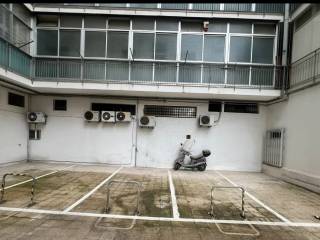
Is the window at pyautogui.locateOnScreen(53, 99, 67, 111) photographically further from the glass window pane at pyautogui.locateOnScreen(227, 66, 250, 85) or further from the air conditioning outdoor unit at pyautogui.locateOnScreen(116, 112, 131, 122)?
the glass window pane at pyautogui.locateOnScreen(227, 66, 250, 85)

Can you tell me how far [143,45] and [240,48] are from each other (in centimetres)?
441

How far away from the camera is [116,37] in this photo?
42.0 feet

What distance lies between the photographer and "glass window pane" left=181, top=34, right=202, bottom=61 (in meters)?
12.6

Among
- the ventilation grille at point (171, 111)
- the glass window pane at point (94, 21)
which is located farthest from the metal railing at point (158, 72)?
the ventilation grille at point (171, 111)

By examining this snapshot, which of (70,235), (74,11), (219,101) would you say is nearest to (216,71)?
(219,101)

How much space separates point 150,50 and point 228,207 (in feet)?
26.4

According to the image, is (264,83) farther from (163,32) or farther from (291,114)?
(163,32)

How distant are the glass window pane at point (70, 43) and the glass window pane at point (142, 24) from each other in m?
2.64

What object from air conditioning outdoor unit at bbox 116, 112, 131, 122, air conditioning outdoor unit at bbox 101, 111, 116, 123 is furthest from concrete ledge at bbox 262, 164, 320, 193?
air conditioning outdoor unit at bbox 101, 111, 116, 123

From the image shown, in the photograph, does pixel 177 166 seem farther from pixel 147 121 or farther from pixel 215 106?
pixel 215 106

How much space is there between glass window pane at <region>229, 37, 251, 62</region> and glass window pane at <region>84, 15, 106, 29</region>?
5.92 meters

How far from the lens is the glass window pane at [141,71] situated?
1235 centimetres

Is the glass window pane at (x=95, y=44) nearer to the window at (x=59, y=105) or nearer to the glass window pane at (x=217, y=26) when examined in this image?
the window at (x=59, y=105)

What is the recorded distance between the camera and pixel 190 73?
12375 millimetres
